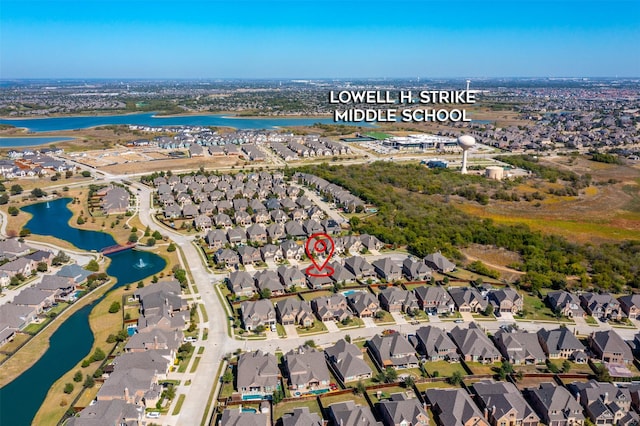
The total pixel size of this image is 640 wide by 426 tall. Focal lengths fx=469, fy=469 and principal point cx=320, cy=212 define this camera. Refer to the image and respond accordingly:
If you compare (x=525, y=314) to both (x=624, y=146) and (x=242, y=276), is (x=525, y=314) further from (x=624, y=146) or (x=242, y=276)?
(x=624, y=146)

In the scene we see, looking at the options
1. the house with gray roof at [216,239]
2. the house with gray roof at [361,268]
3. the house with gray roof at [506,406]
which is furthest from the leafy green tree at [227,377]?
the house with gray roof at [216,239]

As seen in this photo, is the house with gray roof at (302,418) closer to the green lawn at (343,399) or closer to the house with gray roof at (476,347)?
the green lawn at (343,399)

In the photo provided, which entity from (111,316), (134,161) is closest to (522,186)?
(111,316)

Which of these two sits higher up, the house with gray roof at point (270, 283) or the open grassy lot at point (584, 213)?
the house with gray roof at point (270, 283)

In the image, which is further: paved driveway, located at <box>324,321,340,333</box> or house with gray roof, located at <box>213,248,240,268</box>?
house with gray roof, located at <box>213,248,240,268</box>

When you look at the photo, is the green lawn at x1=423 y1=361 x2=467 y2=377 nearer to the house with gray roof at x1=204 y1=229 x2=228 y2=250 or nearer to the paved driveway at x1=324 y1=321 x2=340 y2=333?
the paved driveway at x1=324 y1=321 x2=340 y2=333

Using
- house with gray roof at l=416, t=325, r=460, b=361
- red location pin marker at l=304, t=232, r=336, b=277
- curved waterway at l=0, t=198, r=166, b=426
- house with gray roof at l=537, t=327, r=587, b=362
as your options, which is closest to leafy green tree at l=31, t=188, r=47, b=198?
curved waterway at l=0, t=198, r=166, b=426
